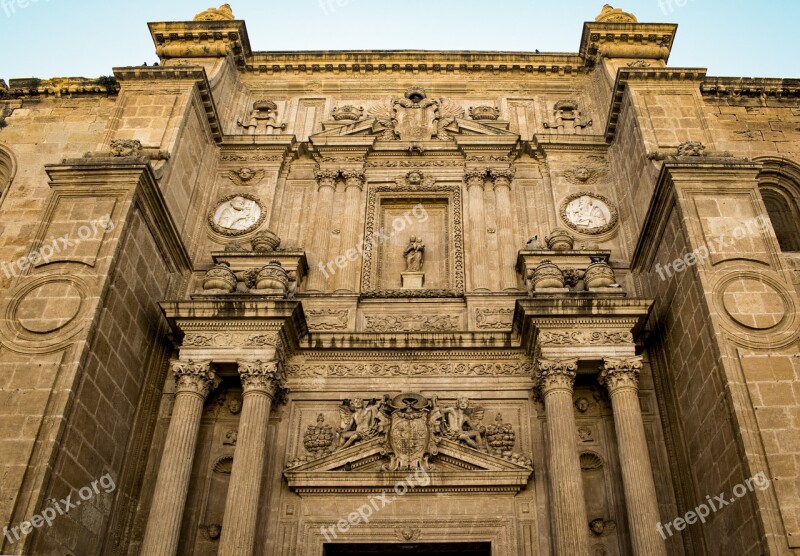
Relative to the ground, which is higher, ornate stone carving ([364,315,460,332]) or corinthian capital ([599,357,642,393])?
ornate stone carving ([364,315,460,332])

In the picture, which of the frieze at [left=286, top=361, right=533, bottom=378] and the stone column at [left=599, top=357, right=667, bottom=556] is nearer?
the stone column at [left=599, top=357, right=667, bottom=556]

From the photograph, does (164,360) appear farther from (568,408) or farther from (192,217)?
(568,408)

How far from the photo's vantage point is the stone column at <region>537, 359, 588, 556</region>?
10.8 metres

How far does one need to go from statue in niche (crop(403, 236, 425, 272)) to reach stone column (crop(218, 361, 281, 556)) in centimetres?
422

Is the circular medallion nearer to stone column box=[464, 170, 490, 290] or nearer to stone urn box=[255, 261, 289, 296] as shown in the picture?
stone column box=[464, 170, 490, 290]

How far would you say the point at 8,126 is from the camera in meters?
17.0

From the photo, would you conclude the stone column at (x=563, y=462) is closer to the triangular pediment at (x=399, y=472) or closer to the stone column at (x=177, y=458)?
the triangular pediment at (x=399, y=472)

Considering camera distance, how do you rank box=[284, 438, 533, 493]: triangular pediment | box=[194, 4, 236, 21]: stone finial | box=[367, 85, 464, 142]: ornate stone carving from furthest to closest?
box=[194, 4, 236, 21]: stone finial
box=[367, 85, 464, 142]: ornate stone carving
box=[284, 438, 533, 493]: triangular pediment

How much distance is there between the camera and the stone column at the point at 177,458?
1091 centimetres

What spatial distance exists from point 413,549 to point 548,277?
18.0 feet

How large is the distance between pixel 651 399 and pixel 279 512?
7.04 m

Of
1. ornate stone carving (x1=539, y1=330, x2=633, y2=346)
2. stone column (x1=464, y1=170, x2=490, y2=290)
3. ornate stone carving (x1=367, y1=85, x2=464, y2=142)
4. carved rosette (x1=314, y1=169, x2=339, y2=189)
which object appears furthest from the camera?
ornate stone carving (x1=367, y1=85, x2=464, y2=142)

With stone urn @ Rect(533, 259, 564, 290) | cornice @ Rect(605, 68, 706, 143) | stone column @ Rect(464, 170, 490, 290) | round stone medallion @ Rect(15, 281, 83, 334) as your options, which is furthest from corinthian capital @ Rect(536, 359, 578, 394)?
round stone medallion @ Rect(15, 281, 83, 334)

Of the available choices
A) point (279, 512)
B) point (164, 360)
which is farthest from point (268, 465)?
point (164, 360)
